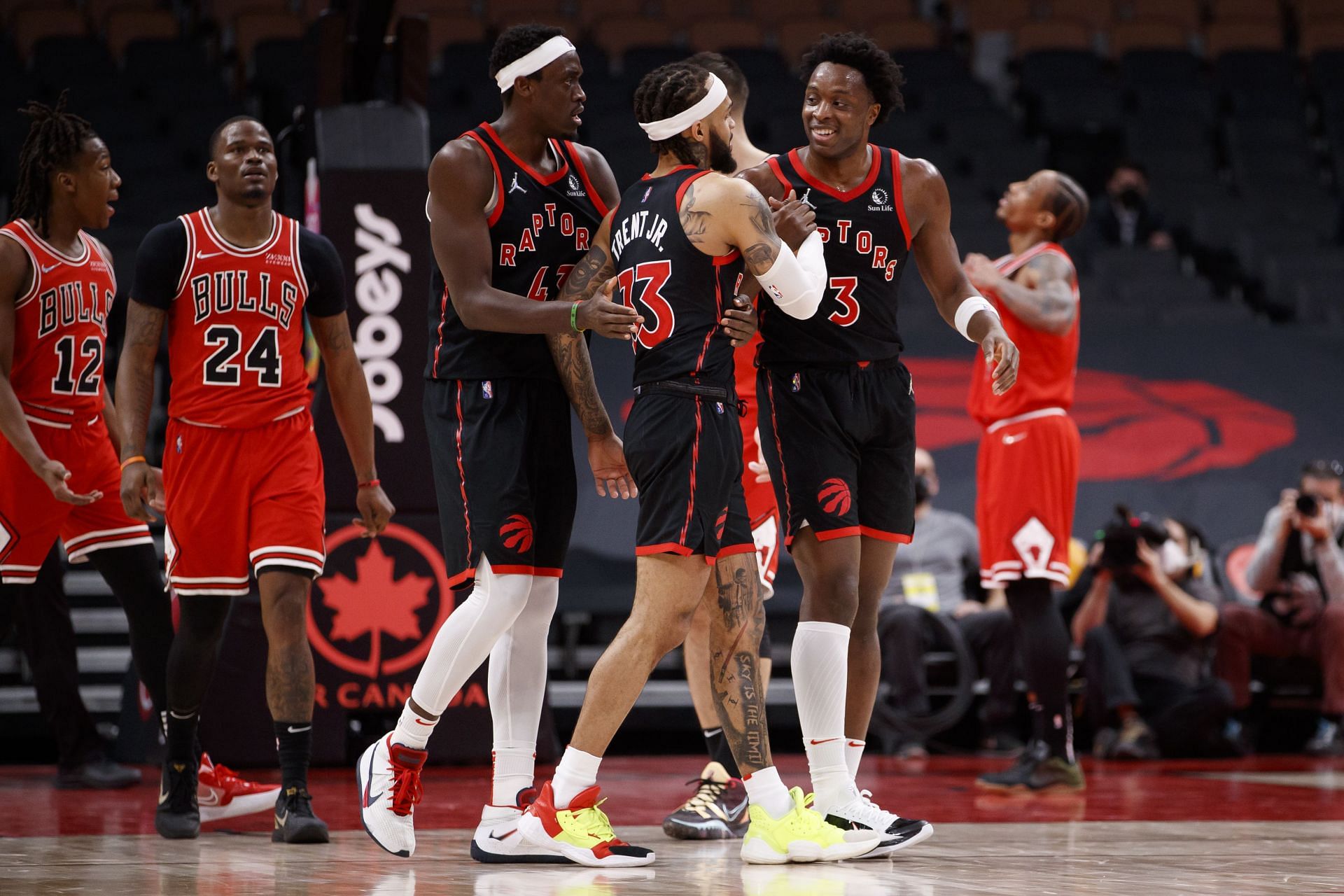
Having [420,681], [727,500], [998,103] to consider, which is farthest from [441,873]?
[998,103]

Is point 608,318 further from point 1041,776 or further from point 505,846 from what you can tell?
point 1041,776

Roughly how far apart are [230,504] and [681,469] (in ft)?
4.98

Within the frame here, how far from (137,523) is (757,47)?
9.63 meters

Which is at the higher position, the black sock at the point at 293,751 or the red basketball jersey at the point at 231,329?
the red basketball jersey at the point at 231,329

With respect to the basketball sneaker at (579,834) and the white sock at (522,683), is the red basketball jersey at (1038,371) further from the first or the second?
the basketball sneaker at (579,834)

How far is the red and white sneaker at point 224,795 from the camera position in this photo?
4.93 meters

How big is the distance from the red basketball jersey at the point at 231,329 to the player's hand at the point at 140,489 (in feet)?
0.64

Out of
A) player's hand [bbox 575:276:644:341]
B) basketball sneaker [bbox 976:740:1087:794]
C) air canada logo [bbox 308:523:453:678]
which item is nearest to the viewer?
player's hand [bbox 575:276:644:341]

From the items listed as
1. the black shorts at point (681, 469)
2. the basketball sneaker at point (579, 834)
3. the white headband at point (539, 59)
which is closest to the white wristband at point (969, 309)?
the black shorts at point (681, 469)

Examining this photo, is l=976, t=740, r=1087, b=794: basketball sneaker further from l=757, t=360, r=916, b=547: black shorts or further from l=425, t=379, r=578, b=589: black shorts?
l=425, t=379, r=578, b=589: black shorts

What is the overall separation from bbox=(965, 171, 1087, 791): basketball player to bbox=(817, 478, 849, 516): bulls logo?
212 cm

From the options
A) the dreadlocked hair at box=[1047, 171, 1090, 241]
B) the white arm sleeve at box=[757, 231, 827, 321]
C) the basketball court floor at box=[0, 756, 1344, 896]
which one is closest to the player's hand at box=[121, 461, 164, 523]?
the basketball court floor at box=[0, 756, 1344, 896]

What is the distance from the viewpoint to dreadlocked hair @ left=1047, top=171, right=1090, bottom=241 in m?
6.49

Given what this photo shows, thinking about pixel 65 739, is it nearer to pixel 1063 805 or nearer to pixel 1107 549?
pixel 1063 805
